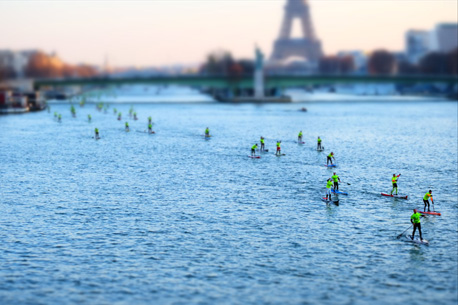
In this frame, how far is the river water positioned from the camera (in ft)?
94.6

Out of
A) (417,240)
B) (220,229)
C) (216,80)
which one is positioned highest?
(216,80)

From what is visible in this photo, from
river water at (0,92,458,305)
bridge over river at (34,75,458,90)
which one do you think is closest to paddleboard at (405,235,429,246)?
river water at (0,92,458,305)

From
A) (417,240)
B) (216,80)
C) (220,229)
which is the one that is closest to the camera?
(417,240)

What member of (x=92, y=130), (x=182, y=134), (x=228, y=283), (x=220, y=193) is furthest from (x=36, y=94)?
(x=228, y=283)

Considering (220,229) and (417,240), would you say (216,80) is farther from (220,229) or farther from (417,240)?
(417,240)

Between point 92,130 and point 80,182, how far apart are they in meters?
59.6

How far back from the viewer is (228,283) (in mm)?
29469

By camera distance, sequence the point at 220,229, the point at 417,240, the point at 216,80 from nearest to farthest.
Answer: the point at 417,240, the point at 220,229, the point at 216,80

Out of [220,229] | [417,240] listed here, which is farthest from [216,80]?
[417,240]

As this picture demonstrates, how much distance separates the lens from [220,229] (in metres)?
38.7

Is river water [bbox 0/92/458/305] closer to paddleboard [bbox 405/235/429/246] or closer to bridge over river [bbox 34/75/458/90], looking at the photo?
paddleboard [bbox 405/235/429/246]

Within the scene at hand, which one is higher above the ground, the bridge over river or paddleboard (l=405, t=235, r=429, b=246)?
the bridge over river

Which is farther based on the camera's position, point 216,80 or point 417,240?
point 216,80

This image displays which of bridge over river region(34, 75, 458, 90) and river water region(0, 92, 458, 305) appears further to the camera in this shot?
bridge over river region(34, 75, 458, 90)
